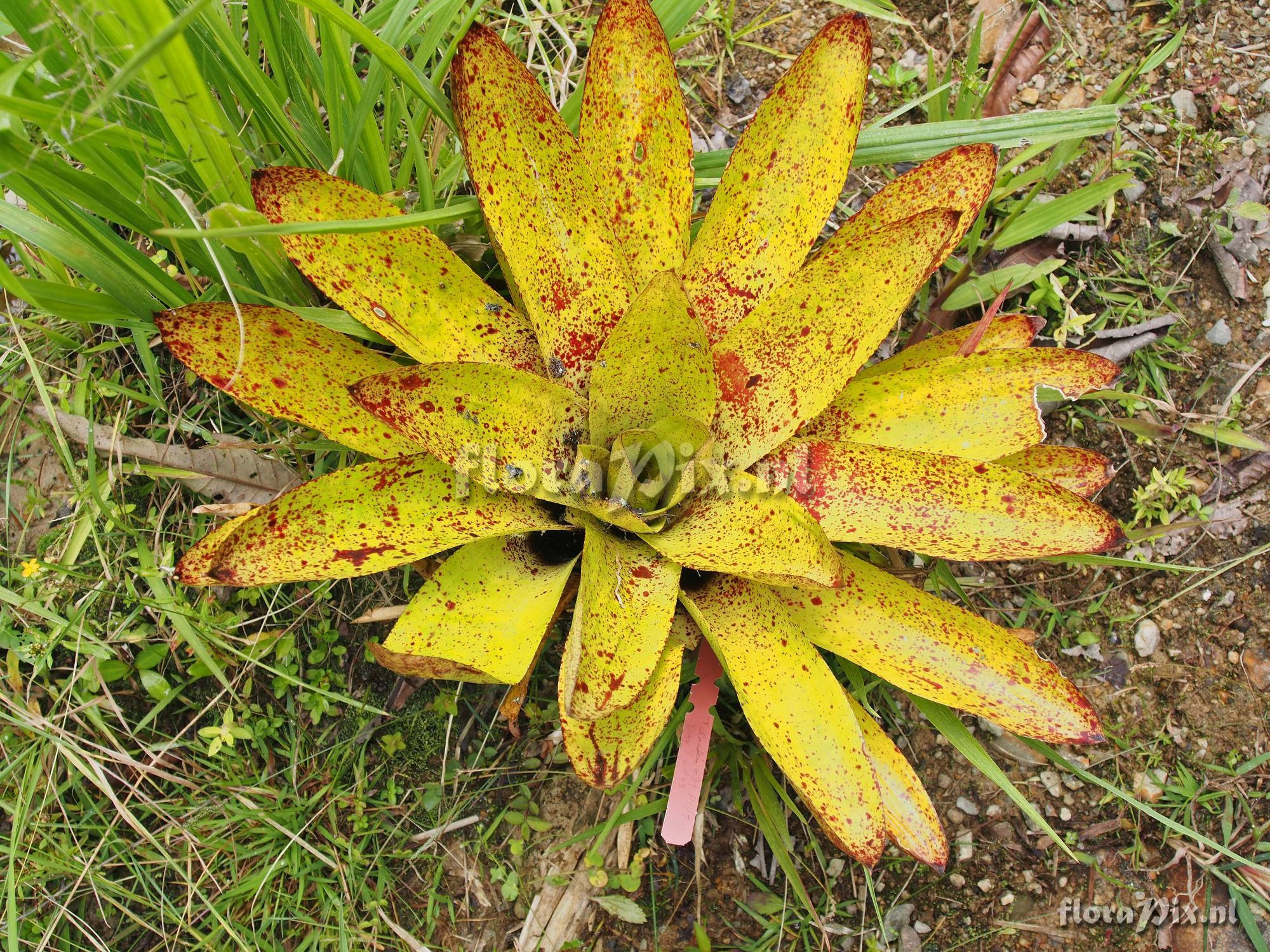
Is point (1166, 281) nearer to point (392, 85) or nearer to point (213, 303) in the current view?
point (392, 85)

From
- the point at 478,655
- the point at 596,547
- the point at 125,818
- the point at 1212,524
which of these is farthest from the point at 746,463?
the point at 125,818

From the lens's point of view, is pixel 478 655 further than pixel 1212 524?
No

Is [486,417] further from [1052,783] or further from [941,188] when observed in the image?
[1052,783]

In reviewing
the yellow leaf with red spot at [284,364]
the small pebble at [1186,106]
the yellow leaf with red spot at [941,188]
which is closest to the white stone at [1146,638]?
the yellow leaf with red spot at [941,188]

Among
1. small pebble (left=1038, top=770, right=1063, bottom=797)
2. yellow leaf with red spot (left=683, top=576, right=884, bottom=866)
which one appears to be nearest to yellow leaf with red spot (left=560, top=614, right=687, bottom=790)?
A: yellow leaf with red spot (left=683, top=576, right=884, bottom=866)

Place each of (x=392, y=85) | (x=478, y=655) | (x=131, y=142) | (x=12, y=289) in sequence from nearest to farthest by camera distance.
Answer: (x=131, y=142) → (x=478, y=655) → (x=12, y=289) → (x=392, y=85)

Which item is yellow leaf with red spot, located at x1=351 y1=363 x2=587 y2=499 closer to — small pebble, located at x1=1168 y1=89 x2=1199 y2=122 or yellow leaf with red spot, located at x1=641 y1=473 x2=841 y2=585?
yellow leaf with red spot, located at x1=641 y1=473 x2=841 y2=585

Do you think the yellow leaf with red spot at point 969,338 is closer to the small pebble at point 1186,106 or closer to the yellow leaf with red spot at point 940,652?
the yellow leaf with red spot at point 940,652
